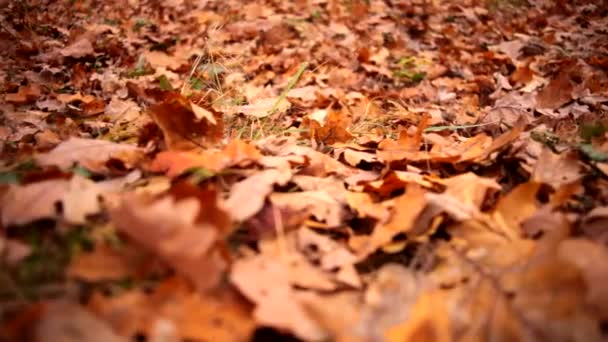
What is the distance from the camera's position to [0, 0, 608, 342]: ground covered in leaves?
2.37 ft

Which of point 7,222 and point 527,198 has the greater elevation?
point 7,222

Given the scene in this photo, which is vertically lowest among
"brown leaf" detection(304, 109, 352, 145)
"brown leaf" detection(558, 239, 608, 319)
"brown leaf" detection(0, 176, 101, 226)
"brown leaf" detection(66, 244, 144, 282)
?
"brown leaf" detection(304, 109, 352, 145)

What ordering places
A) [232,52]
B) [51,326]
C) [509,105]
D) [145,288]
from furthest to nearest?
[232,52] → [509,105] → [145,288] → [51,326]

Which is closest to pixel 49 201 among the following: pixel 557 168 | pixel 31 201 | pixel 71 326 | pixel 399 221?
pixel 31 201

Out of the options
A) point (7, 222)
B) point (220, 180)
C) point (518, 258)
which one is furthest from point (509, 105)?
point (7, 222)

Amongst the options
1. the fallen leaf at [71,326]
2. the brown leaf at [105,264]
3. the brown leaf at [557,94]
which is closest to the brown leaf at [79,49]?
the brown leaf at [105,264]

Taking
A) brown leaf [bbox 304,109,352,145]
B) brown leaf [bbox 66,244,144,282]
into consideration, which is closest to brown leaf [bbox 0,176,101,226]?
brown leaf [bbox 66,244,144,282]

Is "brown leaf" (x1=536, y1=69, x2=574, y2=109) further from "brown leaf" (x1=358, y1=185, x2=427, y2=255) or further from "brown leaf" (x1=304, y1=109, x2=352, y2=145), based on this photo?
"brown leaf" (x1=358, y1=185, x2=427, y2=255)

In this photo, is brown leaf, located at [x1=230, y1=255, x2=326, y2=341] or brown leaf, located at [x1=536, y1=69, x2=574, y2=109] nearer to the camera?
brown leaf, located at [x1=230, y1=255, x2=326, y2=341]

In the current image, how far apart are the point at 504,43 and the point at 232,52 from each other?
177 centimetres

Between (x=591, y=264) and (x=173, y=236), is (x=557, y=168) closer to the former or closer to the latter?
(x=591, y=264)

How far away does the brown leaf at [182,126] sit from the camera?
115 cm

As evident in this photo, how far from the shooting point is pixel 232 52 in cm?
269

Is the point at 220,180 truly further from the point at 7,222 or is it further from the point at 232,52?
the point at 232,52
